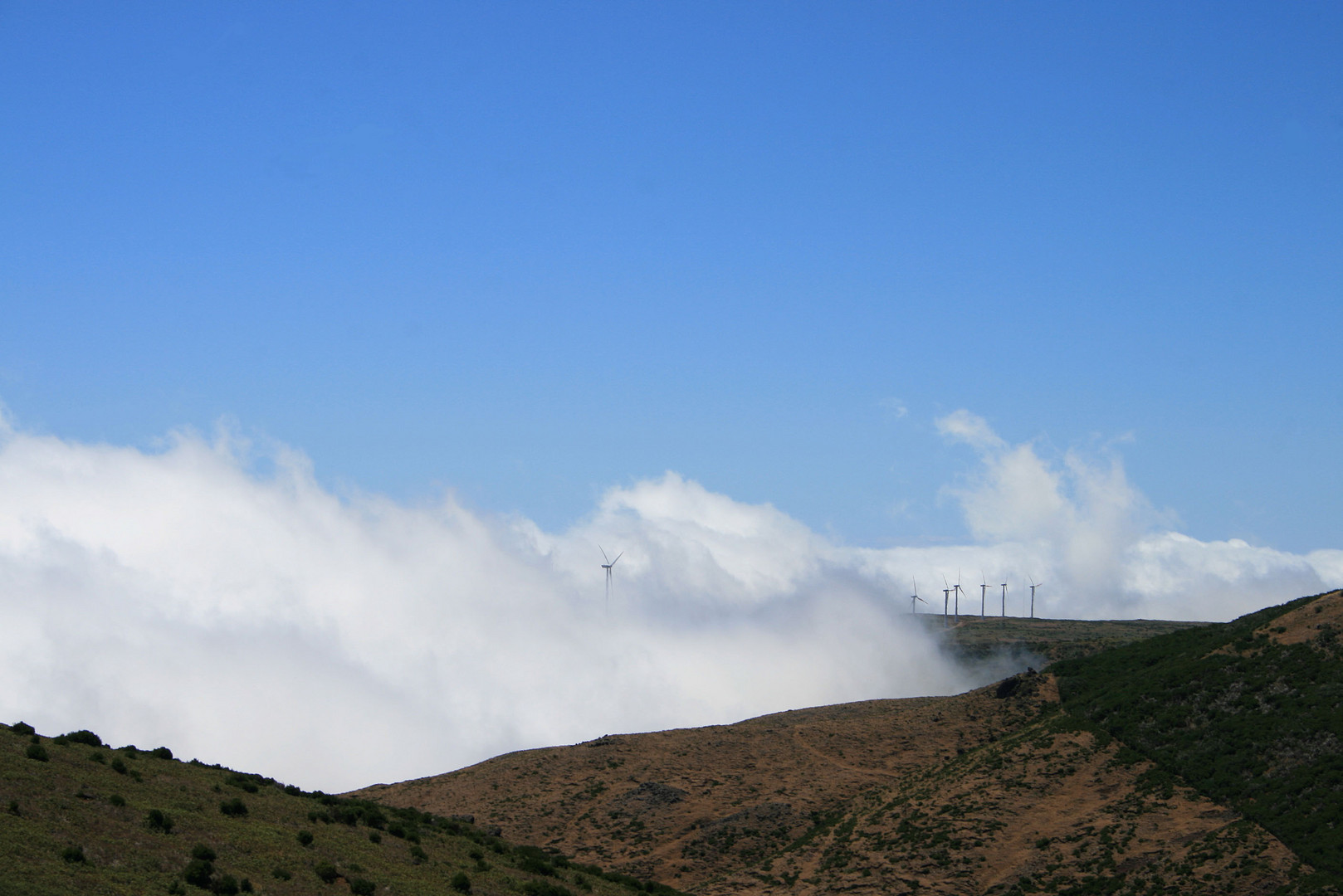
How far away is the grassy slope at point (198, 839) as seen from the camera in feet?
123

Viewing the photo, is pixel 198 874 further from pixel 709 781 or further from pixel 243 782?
pixel 709 781

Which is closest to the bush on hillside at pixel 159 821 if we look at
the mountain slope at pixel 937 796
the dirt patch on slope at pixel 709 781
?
the mountain slope at pixel 937 796

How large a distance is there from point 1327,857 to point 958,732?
43.1 m

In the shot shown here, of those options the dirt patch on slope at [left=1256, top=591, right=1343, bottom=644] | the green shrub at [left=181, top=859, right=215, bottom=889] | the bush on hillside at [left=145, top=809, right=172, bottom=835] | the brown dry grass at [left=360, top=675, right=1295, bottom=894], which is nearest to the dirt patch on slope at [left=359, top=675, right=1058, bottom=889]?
the brown dry grass at [left=360, top=675, right=1295, bottom=894]

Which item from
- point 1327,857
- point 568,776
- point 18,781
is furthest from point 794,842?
point 18,781

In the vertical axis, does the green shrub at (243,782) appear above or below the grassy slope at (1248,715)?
below

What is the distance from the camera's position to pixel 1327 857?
55438 millimetres

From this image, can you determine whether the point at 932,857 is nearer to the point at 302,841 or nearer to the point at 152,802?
the point at 302,841

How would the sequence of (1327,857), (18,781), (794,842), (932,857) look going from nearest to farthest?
(18,781), (1327,857), (932,857), (794,842)

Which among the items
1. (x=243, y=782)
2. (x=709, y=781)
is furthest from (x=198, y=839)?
(x=709, y=781)

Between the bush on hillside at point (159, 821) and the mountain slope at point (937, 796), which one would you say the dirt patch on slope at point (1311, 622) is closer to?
the mountain slope at point (937, 796)

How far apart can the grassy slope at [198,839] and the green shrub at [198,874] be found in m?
0.40

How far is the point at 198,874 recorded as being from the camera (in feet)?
129

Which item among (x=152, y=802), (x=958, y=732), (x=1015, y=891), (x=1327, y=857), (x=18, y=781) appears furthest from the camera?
(x=958, y=732)
